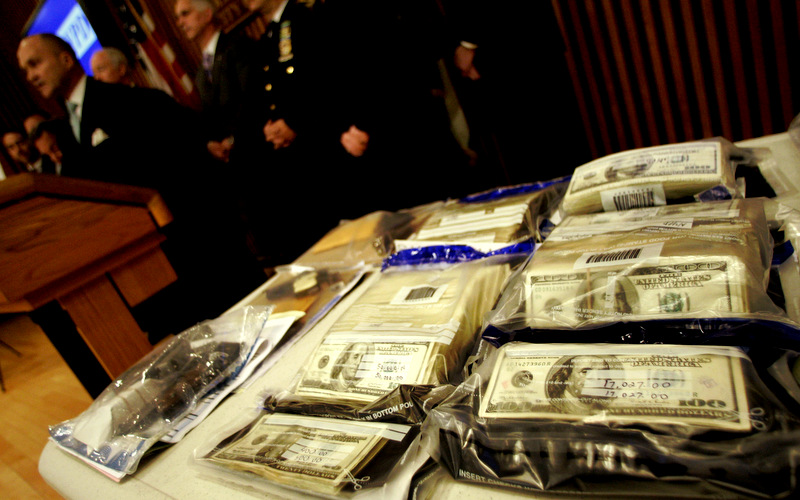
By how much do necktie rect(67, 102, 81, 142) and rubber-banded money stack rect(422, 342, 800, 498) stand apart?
10.5 ft

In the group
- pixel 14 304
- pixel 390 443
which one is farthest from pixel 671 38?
pixel 14 304

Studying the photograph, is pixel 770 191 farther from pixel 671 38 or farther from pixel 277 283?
pixel 671 38

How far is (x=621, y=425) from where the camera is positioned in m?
0.38

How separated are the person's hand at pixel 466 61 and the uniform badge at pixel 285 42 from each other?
2.92 feet

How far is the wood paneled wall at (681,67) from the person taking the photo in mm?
1663

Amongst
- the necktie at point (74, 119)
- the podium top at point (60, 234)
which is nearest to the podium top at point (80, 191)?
A: the podium top at point (60, 234)

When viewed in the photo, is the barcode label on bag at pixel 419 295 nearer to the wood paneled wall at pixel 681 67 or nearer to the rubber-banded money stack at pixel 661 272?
the rubber-banded money stack at pixel 661 272

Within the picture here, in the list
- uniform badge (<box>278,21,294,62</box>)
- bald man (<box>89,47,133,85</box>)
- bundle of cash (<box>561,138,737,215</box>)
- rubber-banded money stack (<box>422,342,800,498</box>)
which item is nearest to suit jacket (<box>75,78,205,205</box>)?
bald man (<box>89,47,133,85</box>)

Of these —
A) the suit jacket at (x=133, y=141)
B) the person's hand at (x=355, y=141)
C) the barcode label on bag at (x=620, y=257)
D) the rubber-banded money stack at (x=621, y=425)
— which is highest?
the suit jacket at (x=133, y=141)

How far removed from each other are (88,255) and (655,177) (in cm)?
146

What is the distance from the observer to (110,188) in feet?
4.34

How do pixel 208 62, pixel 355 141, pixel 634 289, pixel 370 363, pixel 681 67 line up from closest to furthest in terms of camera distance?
pixel 634 289, pixel 370 363, pixel 681 67, pixel 355 141, pixel 208 62

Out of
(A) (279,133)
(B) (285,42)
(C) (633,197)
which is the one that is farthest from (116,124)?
(C) (633,197)

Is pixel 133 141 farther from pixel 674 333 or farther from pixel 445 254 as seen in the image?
pixel 674 333
